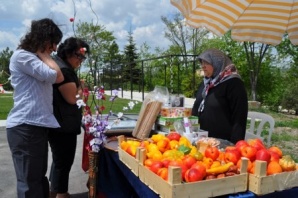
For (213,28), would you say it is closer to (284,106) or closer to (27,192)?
(27,192)

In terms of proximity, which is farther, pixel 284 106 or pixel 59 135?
pixel 284 106

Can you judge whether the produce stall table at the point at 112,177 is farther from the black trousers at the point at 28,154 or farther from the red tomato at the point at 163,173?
the red tomato at the point at 163,173

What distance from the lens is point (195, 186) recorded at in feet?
5.21

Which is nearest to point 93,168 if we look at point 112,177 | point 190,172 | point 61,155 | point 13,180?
point 112,177

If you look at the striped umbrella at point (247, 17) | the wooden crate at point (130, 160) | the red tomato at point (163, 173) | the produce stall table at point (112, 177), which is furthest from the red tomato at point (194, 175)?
the striped umbrella at point (247, 17)

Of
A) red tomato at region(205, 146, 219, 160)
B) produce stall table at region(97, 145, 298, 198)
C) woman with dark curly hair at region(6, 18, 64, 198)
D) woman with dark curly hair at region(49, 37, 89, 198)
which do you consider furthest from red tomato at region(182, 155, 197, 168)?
woman with dark curly hair at region(49, 37, 89, 198)

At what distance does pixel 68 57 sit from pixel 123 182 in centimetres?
120

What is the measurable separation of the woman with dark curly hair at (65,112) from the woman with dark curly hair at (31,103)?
13.9 inches

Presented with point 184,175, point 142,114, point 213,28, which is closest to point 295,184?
point 184,175

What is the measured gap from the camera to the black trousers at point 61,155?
→ 118 inches

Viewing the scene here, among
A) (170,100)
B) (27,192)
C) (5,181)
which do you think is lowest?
(5,181)

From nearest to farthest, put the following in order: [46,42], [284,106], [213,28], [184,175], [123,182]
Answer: [184,175] → [46,42] → [123,182] → [213,28] → [284,106]

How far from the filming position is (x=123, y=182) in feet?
9.00

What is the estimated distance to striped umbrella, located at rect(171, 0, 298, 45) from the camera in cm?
322
